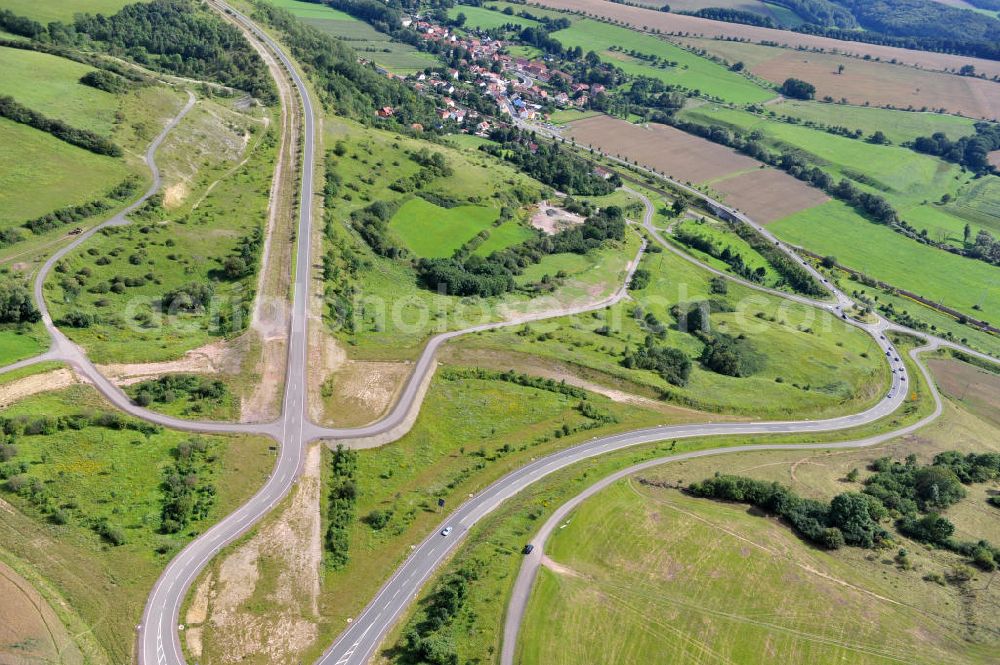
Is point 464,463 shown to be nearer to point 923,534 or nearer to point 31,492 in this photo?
point 31,492

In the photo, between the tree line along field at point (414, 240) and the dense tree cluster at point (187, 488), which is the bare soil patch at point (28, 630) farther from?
the tree line along field at point (414, 240)

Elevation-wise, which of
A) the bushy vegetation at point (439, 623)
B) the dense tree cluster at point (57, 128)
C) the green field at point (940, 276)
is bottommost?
the bushy vegetation at point (439, 623)

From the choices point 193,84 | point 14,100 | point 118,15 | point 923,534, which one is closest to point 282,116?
point 193,84

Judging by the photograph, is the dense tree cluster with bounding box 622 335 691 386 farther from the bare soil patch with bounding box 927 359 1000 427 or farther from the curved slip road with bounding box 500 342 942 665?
the bare soil patch with bounding box 927 359 1000 427

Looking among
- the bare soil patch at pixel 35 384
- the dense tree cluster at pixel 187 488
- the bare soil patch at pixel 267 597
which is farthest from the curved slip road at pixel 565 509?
the bare soil patch at pixel 35 384

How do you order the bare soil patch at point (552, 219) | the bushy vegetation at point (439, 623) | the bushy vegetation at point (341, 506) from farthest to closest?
the bare soil patch at point (552, 219)
the bushy vegetation at point (341, 506)
the bushy vegetation at point (439, 623)


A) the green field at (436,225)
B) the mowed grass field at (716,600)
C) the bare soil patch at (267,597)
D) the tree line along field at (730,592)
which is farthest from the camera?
the green field at (436,225)

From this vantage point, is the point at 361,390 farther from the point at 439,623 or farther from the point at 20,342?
the point at 20,342

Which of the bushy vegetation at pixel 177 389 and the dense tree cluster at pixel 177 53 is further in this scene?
the dense tree cluster at pixel 177 53
